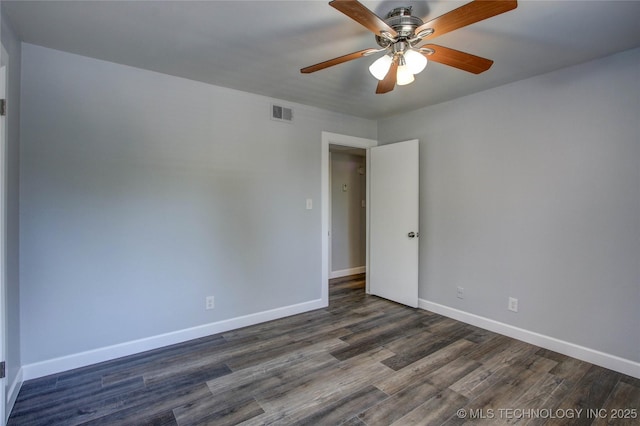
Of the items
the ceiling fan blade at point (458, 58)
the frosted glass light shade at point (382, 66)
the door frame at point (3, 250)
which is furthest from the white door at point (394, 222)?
the door frame at point (3, 250)

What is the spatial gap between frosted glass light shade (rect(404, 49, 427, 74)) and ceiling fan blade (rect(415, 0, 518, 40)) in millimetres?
129

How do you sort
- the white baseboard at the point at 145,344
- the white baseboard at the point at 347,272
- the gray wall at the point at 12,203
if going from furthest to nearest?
the white baseboard at the point at 347,272 → the white baseboard at the point at 145,344 → the gray wall at the point at 12,203

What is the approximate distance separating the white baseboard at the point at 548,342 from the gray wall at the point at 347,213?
6.99 ft

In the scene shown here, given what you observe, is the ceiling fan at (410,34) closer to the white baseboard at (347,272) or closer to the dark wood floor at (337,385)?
the dark wood floor at (337,385)

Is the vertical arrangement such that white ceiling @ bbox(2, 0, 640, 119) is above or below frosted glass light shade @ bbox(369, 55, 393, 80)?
above

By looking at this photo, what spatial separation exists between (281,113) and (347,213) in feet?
8.81

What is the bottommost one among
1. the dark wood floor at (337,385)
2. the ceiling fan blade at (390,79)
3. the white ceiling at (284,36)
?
the dark wood floor at (337,385)

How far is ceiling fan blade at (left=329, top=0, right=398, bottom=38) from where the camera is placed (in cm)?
136

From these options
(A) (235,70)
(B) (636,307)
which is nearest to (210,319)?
(A) (235,70)

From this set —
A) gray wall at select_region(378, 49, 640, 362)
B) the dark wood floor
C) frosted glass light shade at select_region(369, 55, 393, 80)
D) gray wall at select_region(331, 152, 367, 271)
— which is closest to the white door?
gray wall at select_region(378, 49, 640, 362)

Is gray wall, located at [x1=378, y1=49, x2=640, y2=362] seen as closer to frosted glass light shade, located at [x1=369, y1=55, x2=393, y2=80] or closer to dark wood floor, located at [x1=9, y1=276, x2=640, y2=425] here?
dark wood floor, located at [x1=9, y1=276, x2=640, y2=425]

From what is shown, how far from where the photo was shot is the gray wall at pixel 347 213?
554 cm

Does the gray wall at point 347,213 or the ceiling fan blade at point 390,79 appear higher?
the ceiling fan blade at point 390,79

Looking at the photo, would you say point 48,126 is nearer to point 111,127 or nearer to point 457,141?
point 111,127
